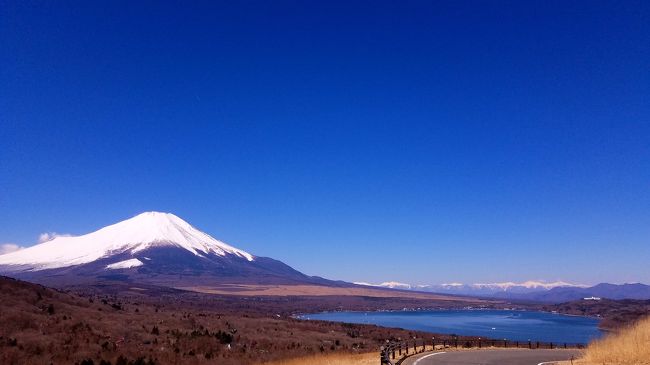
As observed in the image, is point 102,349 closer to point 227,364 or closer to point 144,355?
point 144,355

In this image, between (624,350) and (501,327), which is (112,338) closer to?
(624,350)

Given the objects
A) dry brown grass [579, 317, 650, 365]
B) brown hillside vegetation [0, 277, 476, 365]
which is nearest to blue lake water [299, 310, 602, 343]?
brown hillside vegetation [0, 277, 476, 365]

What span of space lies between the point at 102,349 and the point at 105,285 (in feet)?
521

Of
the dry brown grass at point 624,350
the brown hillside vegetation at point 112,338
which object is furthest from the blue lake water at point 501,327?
the dry brown grass at point 624,350

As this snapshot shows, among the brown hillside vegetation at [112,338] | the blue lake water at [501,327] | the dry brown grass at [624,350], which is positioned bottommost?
the blue lake water at [501,327]

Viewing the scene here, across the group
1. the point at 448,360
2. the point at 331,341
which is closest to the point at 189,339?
the point at 331,341

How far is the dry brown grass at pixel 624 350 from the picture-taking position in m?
15.6

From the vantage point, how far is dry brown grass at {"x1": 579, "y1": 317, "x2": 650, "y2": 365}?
15.6 metres

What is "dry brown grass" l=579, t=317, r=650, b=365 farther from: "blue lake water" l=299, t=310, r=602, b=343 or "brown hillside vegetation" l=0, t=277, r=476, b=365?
"blue lake water" l=299, t=310, r=602, b=343

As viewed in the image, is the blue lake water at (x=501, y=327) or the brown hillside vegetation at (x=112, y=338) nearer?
the brown hillside vegetation at (x=112, y=338)

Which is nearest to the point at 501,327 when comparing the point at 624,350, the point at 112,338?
the point at 112,338

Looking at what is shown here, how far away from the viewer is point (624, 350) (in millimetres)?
16516

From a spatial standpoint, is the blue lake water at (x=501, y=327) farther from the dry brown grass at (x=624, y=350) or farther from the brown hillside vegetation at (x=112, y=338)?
the dry brown grass at (x=624, y=350)

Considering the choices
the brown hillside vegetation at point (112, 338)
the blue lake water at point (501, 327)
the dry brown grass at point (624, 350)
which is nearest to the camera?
the dry brown grass at point (624, 350)
